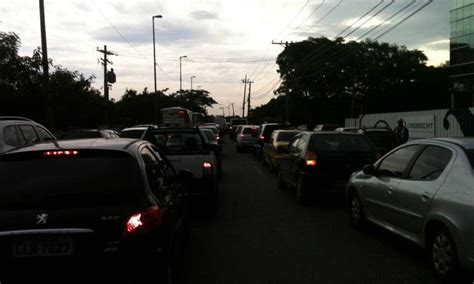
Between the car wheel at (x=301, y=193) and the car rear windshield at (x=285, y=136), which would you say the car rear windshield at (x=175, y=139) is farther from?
the car rear windshield at (x=285, y=136)

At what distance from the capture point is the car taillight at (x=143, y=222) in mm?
3811

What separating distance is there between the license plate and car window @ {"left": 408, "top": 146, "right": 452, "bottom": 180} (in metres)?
3.91

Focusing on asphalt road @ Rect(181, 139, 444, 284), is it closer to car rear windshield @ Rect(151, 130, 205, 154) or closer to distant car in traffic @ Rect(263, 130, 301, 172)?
car rear windshield @ Rect(151, 130, 205, 154)

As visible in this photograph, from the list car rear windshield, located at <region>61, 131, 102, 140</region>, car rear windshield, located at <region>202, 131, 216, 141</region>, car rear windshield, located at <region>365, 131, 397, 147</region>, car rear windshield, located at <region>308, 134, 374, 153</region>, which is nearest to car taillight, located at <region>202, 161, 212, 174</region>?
car rear windshield, located at <region>308, 134, 374, 153</region>

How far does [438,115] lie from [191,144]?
21724mm

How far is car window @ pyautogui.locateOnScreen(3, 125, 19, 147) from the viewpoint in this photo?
7.66 meters

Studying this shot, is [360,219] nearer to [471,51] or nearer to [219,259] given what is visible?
[219,259]

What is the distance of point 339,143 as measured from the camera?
1036 cm

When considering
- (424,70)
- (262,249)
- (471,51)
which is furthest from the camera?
(424,70)

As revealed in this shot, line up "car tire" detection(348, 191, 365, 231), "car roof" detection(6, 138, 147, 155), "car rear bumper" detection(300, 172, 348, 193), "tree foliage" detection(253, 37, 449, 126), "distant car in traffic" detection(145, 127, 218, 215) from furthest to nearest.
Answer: "tree foliage" detection(253, 37, 449, 126)
"car rear bumper" detection(300, 172, 348, 193)
"distant car in traffic" detection(145, 127, 218, 215)
"car tire" detection(348, 191, 365, 231)
"car roof" detection(6, 138, 147, 155)

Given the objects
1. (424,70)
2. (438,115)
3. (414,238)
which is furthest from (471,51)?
(414,238)

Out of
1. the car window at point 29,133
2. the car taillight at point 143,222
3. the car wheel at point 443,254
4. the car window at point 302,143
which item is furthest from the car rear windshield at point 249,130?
the car taillight at point 143,222

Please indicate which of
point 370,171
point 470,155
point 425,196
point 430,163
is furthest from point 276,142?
point 470,155

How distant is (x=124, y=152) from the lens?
171 inches
